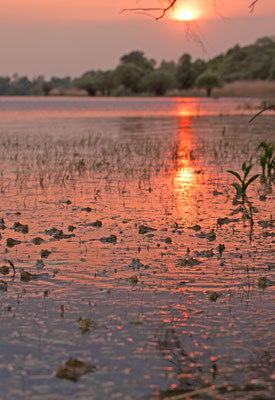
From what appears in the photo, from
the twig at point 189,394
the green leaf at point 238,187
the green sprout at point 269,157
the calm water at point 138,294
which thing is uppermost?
the green sprout at point 269,157

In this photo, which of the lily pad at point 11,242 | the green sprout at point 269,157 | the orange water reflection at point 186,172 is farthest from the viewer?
the green sprout at point 269,157

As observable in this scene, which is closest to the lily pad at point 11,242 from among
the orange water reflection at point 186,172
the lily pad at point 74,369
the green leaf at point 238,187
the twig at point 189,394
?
the lily pad at point 74,369

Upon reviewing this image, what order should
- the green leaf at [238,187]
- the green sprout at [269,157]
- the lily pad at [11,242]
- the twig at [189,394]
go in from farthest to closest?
the green sprout at [269,157]
the green leaf at [238,187]
the lily pad at [11,242]
the twig at [189,394]

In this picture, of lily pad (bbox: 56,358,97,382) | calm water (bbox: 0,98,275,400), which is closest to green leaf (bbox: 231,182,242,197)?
calm water (bbox: 0,98,275,400)

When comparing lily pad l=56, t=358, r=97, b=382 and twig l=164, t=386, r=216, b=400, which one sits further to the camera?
lily pad l=56, t=358, r=97, b=382

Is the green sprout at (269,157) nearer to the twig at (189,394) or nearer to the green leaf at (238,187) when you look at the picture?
the green leaf at (238,187)

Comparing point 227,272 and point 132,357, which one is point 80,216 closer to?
point 227,272

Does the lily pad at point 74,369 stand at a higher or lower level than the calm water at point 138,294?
lower

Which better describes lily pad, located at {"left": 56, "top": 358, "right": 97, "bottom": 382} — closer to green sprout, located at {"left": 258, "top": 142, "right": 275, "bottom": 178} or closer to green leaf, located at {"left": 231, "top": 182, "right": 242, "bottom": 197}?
green leaf, located at {"left": 231, "top": 182, "right": 242, "bottom": 197}

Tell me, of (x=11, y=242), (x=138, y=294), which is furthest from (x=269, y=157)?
(x=138, y=294)

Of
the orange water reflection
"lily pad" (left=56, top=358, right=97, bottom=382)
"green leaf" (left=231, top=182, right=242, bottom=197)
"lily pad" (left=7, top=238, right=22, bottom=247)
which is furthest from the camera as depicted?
the orange water reflection

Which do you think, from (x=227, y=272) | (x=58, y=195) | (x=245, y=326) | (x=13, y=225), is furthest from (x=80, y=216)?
(x=245, y=326)

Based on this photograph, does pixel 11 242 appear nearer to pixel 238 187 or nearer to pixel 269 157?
pixel 238 187

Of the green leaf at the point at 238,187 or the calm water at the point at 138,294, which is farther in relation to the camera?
the green leaf at the point at 238,187
